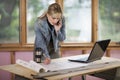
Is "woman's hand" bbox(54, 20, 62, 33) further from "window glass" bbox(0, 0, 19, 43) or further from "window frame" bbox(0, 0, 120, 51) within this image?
"window glass" bbox(0, 0, 19, 43)

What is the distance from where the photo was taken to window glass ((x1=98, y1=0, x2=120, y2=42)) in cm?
404

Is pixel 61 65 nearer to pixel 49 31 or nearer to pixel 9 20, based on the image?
pixel 49 31

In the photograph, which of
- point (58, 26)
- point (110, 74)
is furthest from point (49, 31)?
point (110, 74)

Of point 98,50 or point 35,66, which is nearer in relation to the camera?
point 35,66

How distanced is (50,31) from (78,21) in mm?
1267

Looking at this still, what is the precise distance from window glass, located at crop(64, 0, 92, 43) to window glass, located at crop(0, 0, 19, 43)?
0.78 meters

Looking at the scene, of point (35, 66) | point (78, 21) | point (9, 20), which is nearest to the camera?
point (35, 66)

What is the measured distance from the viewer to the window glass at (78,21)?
13.1 feet

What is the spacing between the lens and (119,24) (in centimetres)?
409

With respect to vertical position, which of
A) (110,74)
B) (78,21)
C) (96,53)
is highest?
(78,21)

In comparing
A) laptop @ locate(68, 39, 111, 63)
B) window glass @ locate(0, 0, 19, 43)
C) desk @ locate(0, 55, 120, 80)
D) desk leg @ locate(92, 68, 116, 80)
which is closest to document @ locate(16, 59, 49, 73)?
desk @ locate(0, 55, 120, 80)

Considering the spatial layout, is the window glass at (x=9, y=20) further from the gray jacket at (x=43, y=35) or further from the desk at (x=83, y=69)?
the desk at (x=83, y=69)

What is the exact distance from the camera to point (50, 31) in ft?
9.35

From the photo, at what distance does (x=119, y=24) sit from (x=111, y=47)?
0.41 meters
